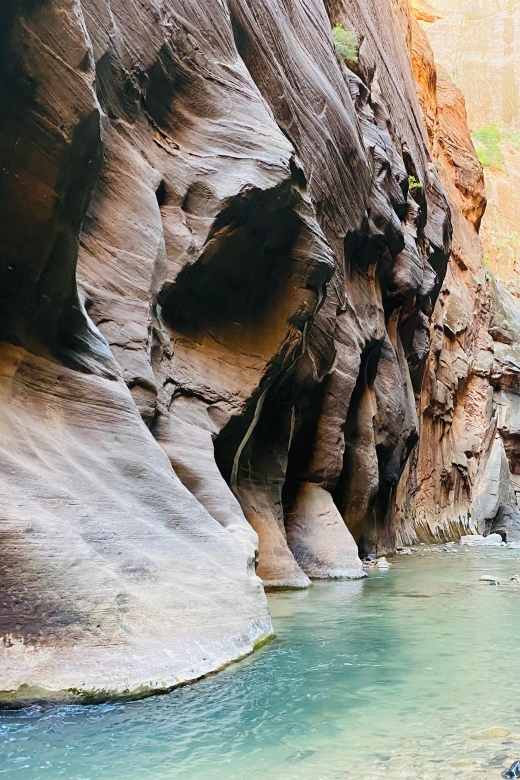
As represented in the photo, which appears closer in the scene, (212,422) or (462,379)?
(212,422)

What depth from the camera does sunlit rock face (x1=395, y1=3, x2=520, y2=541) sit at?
92.4 ft

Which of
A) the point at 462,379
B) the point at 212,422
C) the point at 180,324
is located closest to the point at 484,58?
the point at 462,379

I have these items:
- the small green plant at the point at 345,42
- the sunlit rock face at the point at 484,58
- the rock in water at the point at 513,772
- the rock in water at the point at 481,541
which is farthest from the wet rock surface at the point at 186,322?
the sunlit rock face at the point at 484,58

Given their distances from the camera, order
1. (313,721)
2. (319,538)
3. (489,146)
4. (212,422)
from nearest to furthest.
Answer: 1. (313,721)
2. (212,422)
3. (319,538)
4. (489,146)

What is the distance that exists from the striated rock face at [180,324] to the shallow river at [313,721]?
297 mm

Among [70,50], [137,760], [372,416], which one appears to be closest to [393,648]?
[137,760]

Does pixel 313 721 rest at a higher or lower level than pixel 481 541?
higher

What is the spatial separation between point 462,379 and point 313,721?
29.1 metres

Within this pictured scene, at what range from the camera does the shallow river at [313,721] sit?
2848mm

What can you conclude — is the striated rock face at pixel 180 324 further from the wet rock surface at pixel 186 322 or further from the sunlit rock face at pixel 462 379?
the sunlit rock face at pixel 462 379

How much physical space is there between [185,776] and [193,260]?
6677mm

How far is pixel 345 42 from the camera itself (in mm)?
16562

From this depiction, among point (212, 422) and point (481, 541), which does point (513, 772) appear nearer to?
point (212, 422)

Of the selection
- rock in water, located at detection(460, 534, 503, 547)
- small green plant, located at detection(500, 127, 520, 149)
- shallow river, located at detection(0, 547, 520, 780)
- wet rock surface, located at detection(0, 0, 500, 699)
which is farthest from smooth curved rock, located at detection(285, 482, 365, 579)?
small green plant, located at detection(500, 127, 520, 149)
